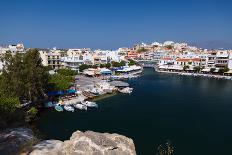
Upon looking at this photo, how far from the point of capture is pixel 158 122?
22172mm

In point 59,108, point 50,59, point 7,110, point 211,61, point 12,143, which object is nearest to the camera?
point 12,143

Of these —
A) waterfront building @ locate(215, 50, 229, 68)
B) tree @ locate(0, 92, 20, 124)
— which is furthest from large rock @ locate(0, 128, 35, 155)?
waterfront building @ locate(215, 50, 229, 68)

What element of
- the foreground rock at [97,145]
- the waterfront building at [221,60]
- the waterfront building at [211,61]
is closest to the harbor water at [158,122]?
the foreground rock at [97,145]

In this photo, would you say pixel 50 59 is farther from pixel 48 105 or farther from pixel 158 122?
pixel 158 122

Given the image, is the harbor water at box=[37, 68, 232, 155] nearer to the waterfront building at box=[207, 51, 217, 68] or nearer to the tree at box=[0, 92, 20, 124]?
the tree at box=[0, 92, 20, 124]

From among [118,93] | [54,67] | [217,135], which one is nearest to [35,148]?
[217,135]

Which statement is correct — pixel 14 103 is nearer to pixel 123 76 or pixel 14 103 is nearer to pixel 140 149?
pixel 140 149

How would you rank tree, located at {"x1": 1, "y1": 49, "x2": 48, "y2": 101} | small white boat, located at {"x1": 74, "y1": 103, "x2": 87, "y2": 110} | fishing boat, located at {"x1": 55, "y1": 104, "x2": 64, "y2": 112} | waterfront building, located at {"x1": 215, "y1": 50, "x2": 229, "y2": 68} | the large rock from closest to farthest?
the large rock < tree, located at {"x1": 1, "y1": 49, "x2": 48, "y2": 101} < fishing boat, located at {"x1": 55, "y1": 104, "x2": 64, "y2": 112} < small white boat, located at {"x1": 74, "y1": 103, "x2": 87, "y2": 110} < waterfront building, located at {"x1": 215, "y1": 50, "x2": 229, "y2": 68}

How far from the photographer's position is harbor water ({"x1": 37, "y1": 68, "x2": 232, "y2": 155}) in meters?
17.3

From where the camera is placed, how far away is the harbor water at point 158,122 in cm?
1731

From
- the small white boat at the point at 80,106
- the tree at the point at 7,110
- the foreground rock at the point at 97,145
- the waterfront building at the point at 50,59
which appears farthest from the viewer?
the waterfront building at the point at 50,59

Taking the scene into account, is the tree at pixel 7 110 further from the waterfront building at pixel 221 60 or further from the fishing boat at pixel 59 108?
the waterfront building at pixel 221 60

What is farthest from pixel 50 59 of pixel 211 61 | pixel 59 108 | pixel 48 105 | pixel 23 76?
pixel 211 61

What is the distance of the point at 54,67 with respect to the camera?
49.7 meters
